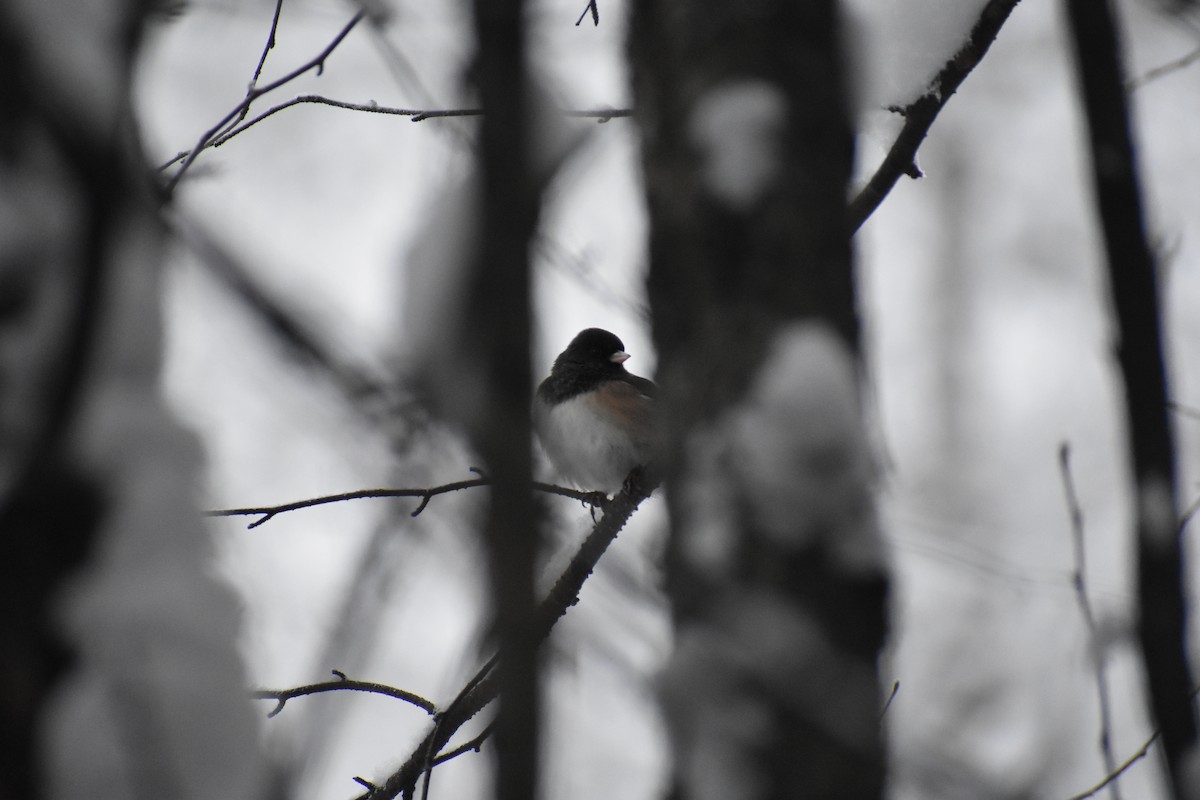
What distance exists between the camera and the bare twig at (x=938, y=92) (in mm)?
1619

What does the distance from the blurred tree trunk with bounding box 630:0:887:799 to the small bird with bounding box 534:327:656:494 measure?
222 centimetres

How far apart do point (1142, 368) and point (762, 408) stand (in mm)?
758

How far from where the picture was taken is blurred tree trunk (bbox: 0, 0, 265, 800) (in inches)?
26.0

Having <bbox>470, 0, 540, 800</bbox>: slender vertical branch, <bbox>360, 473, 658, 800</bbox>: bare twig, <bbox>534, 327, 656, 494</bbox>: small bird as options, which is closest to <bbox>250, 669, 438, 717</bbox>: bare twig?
<bbox>360, 473, 658, 800</bbox>: bare twig

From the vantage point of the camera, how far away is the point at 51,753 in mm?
682

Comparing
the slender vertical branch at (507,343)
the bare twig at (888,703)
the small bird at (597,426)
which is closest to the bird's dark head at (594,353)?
the small bird at (597,426)

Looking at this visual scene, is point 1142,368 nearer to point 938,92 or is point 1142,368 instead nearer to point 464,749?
point 938,92

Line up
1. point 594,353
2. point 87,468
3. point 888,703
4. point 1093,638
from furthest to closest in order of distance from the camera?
point 594,353 < point 1093,638 < point 888,703 < point 87,468

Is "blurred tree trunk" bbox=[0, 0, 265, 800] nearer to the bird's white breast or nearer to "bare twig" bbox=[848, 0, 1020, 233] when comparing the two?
"bare twig" bbox=[848, 0, 1020, 233]

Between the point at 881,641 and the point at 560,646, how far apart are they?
2.08 ft

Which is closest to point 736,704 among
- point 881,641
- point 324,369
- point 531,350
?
point 881,641

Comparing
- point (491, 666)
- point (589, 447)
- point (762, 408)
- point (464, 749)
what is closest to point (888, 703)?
point (762, 408)

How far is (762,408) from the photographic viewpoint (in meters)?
1.12

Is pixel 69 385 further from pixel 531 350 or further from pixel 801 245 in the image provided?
pixel 801 245
